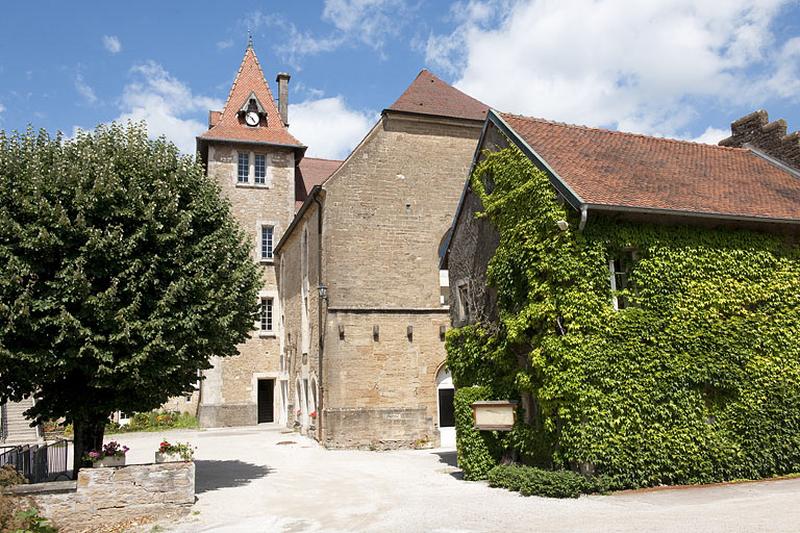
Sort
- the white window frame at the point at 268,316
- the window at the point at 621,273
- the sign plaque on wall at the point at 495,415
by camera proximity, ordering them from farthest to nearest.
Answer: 1. the white window frame at the point at 268,316
2. the sign plaque on wall at the point at 495,415
3. the window at the point at 621,273

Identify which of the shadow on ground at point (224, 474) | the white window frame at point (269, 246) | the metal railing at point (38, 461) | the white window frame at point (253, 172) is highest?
the white window frame at point (253, 172)

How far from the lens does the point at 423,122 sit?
23625 millimetres

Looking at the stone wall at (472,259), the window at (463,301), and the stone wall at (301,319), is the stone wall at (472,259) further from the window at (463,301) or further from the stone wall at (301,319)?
the stone wall at (301,319)

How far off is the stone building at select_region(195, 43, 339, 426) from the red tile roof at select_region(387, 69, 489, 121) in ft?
31.8

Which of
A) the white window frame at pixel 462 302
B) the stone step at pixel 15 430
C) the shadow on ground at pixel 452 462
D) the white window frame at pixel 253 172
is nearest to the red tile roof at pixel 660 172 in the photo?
the white window frame at pixel 462 302

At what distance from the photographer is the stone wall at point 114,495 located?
10867 millimetres

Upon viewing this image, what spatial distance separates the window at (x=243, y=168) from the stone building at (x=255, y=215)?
5 centimetres

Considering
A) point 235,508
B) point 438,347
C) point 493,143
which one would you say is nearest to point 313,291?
point 438,347

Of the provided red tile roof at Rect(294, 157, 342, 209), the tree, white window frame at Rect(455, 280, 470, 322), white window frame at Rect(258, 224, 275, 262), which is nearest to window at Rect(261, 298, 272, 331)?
white window frame at Rect(258, 224, 275, 262)

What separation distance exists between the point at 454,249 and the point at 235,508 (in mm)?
8857

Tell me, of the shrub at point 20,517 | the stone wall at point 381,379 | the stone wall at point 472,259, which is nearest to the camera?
the shrub at point 20,517

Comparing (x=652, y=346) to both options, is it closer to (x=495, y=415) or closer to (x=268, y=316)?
(x=495, y=415)

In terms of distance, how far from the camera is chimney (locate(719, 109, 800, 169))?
17.4 m

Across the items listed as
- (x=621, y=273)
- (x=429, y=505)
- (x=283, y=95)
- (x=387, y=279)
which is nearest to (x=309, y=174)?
(x=283, y=95)
